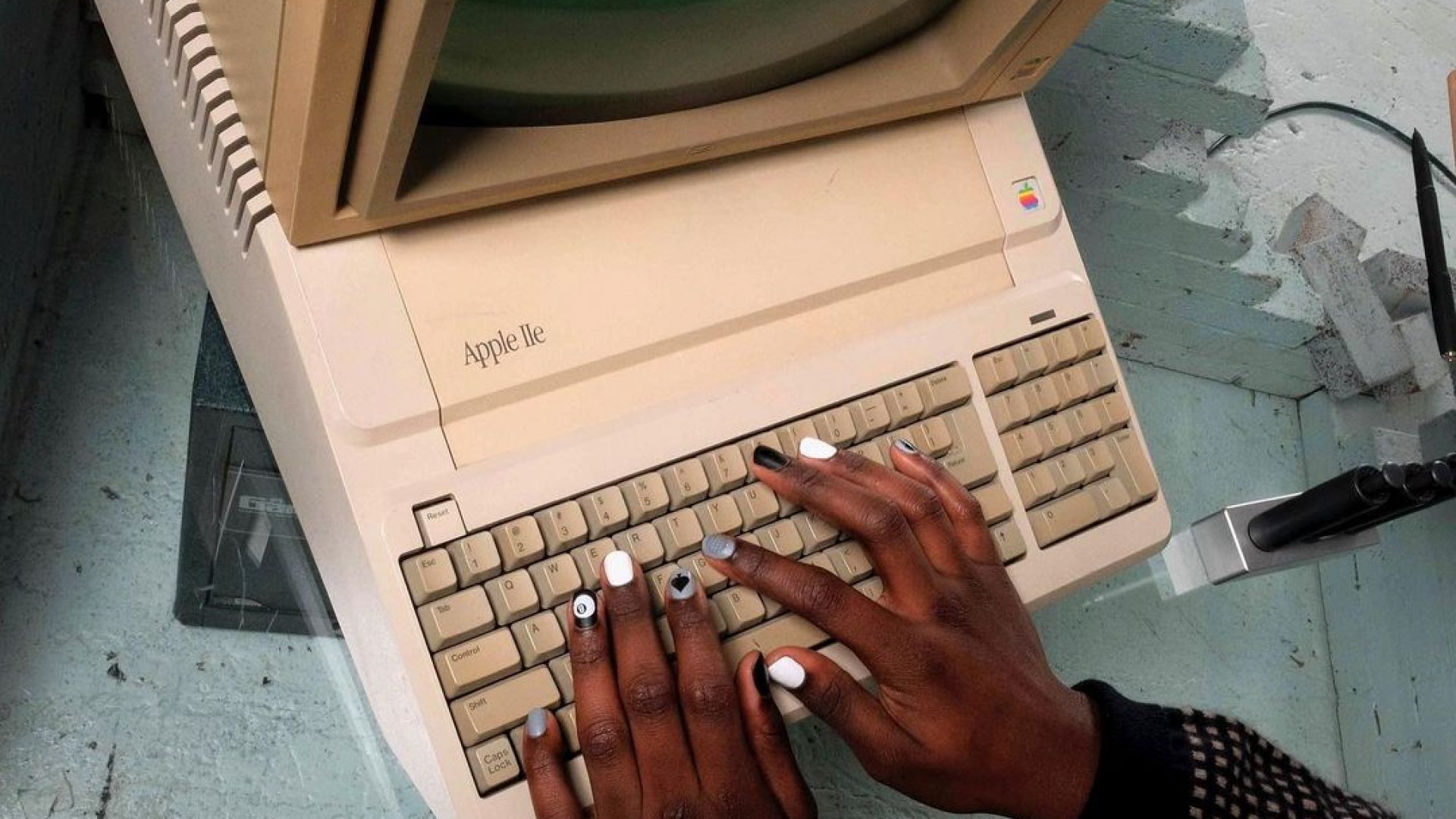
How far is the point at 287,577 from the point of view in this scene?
75cm

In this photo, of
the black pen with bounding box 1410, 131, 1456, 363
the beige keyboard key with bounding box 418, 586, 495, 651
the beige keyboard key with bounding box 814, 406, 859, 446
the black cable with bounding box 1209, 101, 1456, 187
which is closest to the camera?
the beige keyboard key with bounding box 418, 586, 495, 651

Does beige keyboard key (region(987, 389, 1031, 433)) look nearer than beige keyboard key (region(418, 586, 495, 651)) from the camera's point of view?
No

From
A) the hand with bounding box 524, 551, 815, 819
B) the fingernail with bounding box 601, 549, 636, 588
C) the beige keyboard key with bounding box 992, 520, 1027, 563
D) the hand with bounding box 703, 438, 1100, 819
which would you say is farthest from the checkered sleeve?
the fingernail with bounding box 601, 549, 636, 588

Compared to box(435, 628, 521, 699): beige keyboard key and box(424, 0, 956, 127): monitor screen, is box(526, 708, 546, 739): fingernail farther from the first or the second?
box(424, 0, 956, 127): monitor screen

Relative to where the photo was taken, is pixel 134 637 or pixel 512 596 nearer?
pixel 512 596

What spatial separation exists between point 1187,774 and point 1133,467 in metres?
0.19

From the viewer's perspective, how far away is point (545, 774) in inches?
22.6

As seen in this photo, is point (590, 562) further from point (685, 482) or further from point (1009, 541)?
point (1009, 541)

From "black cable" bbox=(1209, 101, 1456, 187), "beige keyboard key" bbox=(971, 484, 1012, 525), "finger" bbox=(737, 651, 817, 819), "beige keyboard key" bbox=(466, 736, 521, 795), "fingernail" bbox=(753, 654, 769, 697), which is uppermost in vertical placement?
"black cable" bbox=(1209, 101, 1456, 187)

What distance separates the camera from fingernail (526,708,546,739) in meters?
0.58

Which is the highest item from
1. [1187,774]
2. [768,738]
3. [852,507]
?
[852,507]

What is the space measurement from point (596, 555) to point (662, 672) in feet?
0.23

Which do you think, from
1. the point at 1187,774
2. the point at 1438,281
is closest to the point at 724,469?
the point at 1187,774

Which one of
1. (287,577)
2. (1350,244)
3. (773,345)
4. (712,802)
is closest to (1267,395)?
(1350,244)
